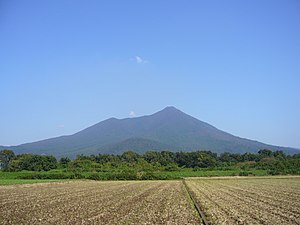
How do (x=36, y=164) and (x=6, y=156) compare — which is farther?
(x=6, y=156)

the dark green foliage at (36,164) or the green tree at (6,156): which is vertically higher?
the green tree at (6,156)

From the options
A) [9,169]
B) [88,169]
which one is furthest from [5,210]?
[9,169]

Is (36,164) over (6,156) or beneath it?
beneath

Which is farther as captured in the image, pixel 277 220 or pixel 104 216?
pixel 104 216

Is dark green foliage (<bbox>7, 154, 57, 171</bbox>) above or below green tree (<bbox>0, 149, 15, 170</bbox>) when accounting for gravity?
below

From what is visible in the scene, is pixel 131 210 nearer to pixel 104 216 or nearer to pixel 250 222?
pixel 104 216

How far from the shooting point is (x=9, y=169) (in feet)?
301

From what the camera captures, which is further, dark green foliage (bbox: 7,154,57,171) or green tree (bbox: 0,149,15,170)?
green tree (bbox: 0,149,15,170)

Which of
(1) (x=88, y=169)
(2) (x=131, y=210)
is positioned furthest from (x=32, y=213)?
(1) (x=88, y=169)

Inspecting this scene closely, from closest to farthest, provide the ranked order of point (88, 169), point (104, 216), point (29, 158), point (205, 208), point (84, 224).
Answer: point (84, 224) < point (104, 216) < point (205, 208) < point (88, 169) < point (29, 158)

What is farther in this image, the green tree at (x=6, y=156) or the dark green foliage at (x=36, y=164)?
the green tree at (x=6, y=156)

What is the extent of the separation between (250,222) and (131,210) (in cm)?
648

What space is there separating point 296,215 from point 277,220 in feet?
5.91

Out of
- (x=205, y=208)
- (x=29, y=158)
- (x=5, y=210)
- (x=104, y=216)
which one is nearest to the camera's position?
(x=104, y=216)
